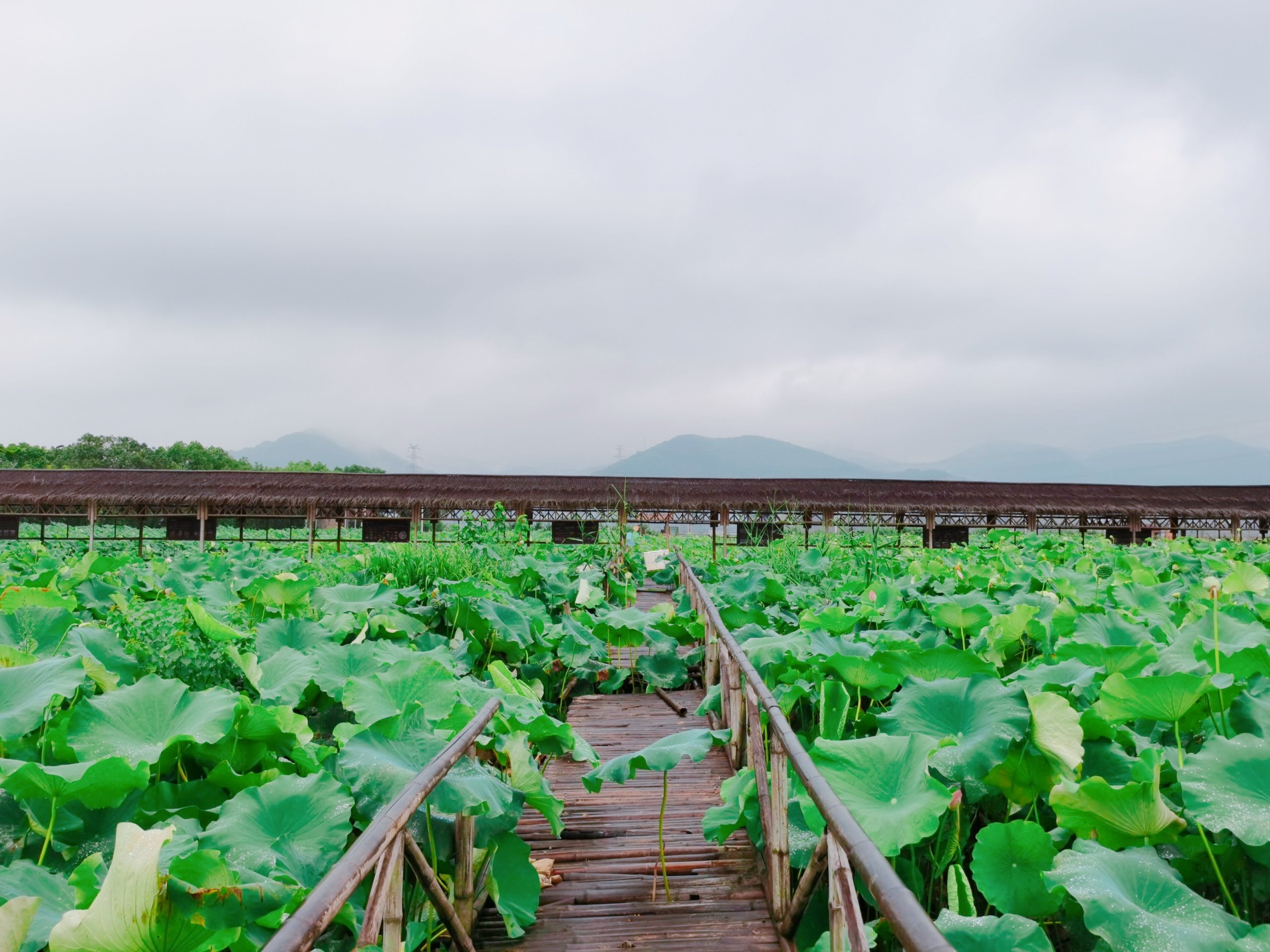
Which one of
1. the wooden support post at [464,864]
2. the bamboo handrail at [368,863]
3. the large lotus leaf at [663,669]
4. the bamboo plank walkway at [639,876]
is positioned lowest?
the bamboo plank walkway at [639,876]

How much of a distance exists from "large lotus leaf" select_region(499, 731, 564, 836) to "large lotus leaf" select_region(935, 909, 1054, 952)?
1125 millimetres

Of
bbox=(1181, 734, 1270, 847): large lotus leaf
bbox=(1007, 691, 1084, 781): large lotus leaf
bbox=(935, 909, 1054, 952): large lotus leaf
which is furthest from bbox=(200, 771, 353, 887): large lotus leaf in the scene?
bbox=(1181, 734, 1270, 847): large lotus leaf

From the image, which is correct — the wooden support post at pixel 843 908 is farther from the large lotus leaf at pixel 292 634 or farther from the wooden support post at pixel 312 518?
the wooden support post at pixel 312 518

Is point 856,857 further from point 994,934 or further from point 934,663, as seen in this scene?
point 934,663

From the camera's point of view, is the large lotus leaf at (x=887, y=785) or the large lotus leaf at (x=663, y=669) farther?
the large lotus leaf at (x=663, y=669)

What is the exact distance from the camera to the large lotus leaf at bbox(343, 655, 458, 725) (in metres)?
2.14

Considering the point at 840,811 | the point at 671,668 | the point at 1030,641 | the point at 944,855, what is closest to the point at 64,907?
the point at 840,811

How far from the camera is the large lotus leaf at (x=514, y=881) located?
2.10 metres

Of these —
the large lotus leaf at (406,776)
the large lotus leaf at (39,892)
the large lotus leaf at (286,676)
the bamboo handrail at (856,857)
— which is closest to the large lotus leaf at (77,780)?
the large lotus leaf at (39,892)

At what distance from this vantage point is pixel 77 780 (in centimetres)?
144

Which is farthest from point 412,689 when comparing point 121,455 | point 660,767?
point 121,455

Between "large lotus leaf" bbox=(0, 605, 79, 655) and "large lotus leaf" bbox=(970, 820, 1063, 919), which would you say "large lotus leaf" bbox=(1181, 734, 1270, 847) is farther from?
"large lotus leaf" bbox=(0, 605, 79, 655)

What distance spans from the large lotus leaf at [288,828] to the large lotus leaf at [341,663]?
2.80 feet

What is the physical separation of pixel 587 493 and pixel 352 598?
570 inches
